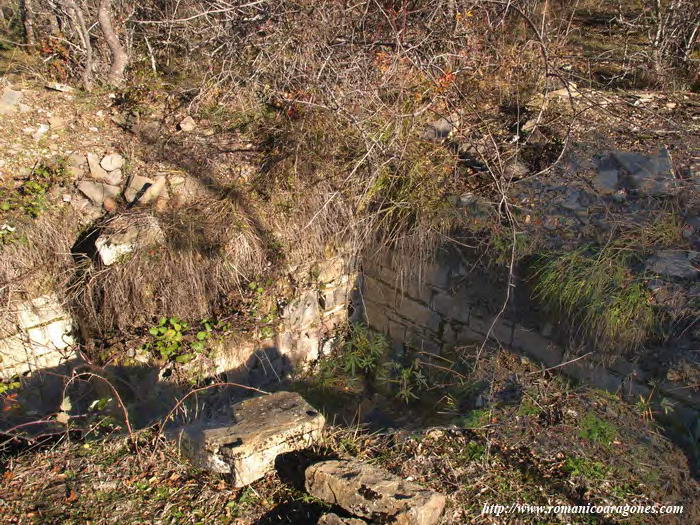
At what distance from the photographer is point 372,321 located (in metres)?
5.27

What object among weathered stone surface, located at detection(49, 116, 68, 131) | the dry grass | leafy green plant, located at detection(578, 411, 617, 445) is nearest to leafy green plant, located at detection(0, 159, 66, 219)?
the dry grass

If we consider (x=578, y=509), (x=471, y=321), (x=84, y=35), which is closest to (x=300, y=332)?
(x=471, y=321)

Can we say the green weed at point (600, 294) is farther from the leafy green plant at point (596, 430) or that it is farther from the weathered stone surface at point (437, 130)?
the weathered stone surface at point (437, 130)

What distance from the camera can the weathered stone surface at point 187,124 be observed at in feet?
17.0

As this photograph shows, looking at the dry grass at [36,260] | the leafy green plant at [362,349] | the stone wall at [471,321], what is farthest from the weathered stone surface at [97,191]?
the leafy green plant at [362,349]

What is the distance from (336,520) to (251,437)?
597mm

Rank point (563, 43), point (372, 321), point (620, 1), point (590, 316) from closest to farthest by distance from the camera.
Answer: point (590, 316) → point (372, 321) → point (563, 43) → point (620, 1)

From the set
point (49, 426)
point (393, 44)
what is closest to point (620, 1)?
point (393, 44)

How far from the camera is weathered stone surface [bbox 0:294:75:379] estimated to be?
410cm

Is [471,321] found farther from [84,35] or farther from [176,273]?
[84,35]

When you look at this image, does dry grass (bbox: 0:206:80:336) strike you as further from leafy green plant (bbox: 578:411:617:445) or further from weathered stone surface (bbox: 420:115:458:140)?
leafy green plant (bbox: 578:411:617:445)

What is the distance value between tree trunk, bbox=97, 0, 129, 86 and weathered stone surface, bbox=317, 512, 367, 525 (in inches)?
170

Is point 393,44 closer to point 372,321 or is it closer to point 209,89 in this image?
point 209,89

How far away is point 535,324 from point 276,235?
204cm
